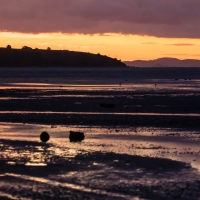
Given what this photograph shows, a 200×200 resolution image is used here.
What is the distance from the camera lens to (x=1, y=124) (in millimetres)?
45219

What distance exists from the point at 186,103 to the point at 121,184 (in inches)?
1836

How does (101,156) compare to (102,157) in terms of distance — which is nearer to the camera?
(102,157)

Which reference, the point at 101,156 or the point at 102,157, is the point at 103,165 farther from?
the point at 101,156

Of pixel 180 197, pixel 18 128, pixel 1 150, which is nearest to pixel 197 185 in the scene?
pixel 180 197

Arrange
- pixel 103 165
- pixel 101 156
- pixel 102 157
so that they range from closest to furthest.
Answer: pixel 103 165 < pixel 102 157 < pixel 101 156

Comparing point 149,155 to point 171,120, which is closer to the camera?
point 149,155

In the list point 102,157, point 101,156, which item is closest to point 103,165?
point 102,157

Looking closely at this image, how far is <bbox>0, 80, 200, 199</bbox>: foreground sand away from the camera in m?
21.9

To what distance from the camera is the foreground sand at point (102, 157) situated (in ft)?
72.0

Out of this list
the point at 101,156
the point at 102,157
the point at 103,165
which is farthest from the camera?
the point at 101,156

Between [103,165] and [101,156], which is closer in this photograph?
[103,165]

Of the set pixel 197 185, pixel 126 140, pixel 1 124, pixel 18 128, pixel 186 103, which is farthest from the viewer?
pixel 186 103

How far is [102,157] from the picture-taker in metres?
29.0

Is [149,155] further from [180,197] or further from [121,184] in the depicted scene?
[180,197]
